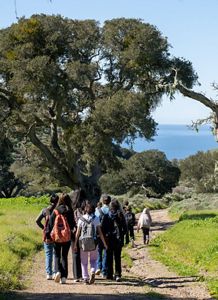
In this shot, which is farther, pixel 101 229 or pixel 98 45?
pixel 98 45

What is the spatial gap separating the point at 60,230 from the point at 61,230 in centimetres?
2

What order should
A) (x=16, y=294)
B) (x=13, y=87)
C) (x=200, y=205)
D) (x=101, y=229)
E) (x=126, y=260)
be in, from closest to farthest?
(x=16, y=294)
(x=101, y=229)
(x=126, y=260)
(x=13, y=87)
(x=200, y=205)

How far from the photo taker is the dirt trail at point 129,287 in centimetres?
1120

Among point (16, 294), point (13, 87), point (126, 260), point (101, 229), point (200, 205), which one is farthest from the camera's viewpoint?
point (200, 205)

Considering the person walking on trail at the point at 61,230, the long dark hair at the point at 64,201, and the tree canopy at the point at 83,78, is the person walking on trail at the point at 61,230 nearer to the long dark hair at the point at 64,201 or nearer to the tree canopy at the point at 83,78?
the long dark hair at the point at 64,201

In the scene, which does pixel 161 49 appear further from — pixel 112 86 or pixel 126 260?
pixel 126 260

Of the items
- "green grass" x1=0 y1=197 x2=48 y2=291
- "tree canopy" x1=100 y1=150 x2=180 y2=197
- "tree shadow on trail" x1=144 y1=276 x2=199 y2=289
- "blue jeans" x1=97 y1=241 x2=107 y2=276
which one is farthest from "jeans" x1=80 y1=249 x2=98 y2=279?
"tree canopy" x1=100 y1=150 x2=180 y2=197

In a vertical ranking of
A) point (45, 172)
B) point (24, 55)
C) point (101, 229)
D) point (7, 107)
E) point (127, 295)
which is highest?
point (24, 55)

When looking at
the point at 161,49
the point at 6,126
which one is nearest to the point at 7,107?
the point at 6,126

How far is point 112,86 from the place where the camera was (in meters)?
31.7

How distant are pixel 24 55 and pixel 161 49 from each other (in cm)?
747

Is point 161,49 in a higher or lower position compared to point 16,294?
higher

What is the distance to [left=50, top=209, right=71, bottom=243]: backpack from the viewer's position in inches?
483

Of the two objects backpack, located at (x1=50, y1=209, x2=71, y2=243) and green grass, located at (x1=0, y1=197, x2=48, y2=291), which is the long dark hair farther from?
green grass, located at (x1=0, y1=197, x2=48, y2=291)
